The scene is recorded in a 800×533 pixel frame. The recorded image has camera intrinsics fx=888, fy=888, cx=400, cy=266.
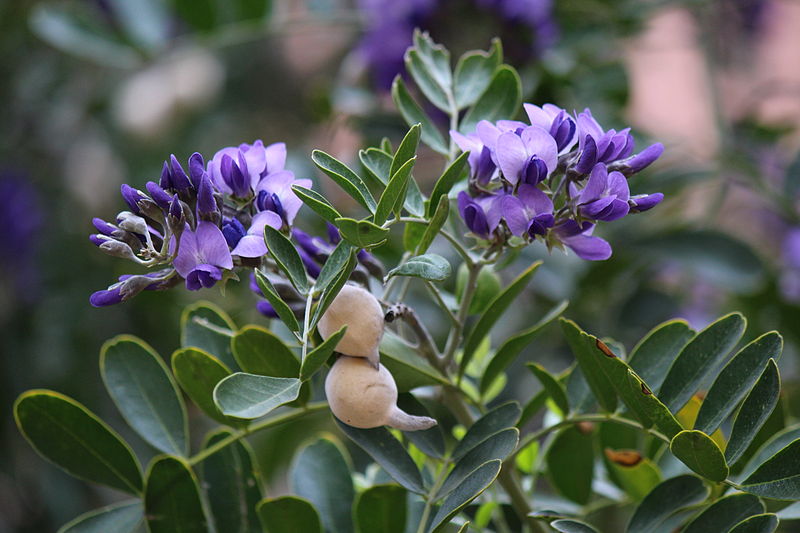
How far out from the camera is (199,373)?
1.57 ft

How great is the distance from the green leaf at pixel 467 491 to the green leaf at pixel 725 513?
121 mm

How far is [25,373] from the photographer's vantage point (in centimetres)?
146

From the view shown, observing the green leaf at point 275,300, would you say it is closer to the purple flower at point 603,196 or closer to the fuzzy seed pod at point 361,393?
the fuzzy seed pod at point 361,393

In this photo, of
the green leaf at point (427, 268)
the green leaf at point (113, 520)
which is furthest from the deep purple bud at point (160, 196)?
the green leaf at point (113, 520)

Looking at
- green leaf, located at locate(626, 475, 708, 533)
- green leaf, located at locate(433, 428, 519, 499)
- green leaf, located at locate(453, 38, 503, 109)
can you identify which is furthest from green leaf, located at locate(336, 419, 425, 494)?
green leaf, located at locate(453, 38, 503, 109)

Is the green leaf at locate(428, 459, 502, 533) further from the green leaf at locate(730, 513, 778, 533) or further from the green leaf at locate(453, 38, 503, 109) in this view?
the green leaf at locate(453, 38, 503, 109)

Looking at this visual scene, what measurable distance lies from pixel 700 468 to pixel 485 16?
28.6 inches

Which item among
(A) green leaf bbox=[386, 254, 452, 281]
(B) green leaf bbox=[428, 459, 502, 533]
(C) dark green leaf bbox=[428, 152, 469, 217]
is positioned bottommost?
(B) green leaf bbox=[428, 459, 502, 533]

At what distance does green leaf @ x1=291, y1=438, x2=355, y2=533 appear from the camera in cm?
54

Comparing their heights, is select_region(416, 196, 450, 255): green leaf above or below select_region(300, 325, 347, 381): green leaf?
above

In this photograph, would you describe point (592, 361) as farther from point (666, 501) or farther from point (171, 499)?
point (171, 499)

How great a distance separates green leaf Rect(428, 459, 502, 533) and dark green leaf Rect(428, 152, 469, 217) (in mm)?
124

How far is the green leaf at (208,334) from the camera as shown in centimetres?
53

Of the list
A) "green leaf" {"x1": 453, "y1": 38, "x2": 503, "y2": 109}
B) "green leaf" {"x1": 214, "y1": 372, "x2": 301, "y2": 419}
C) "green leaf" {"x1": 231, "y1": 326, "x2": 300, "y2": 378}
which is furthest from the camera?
"green leaf" {"x1": 453, "y1": 38, "x2": 503, "y2": 109}
